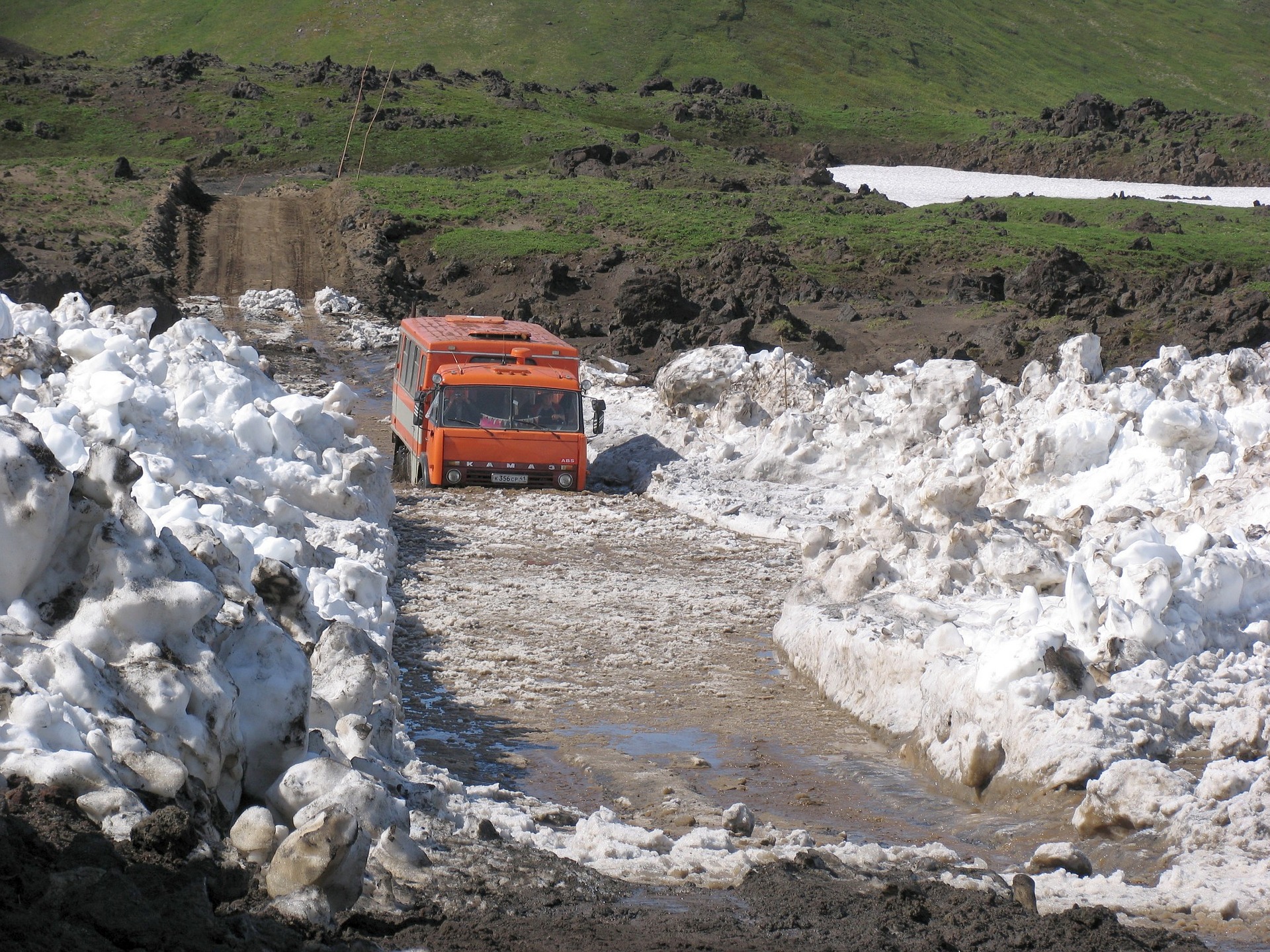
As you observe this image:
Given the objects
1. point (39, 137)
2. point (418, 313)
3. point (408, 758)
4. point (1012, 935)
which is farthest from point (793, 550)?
point (39, 137)

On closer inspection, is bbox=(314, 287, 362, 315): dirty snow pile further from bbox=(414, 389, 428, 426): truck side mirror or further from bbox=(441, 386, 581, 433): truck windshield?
bbox=(441, 386, 581, 433): truck windshield

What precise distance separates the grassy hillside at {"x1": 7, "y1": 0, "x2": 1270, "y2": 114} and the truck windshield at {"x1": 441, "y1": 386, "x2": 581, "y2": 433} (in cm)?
7639

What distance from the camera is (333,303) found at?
37469 mm

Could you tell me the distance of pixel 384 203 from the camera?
4844 centimetres

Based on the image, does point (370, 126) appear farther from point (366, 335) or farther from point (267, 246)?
point (366, 335)

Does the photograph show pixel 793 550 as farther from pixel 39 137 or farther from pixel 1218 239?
pixel 39 137

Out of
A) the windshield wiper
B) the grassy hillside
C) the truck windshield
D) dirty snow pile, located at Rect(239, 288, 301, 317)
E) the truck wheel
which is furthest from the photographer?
the grassy hillside

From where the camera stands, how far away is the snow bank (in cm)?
5800

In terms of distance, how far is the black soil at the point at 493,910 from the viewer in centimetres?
540

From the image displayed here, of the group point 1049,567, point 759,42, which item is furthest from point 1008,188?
point 1049,567

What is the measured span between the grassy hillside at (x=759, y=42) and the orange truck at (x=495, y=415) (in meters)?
75.6

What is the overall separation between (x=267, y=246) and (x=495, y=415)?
25530mm

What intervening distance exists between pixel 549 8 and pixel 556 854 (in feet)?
332

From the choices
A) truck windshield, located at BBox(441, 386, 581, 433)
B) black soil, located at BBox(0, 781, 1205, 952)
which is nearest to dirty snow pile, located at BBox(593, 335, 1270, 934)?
black soil, located at BBox(0, 781, 1205, 952)
